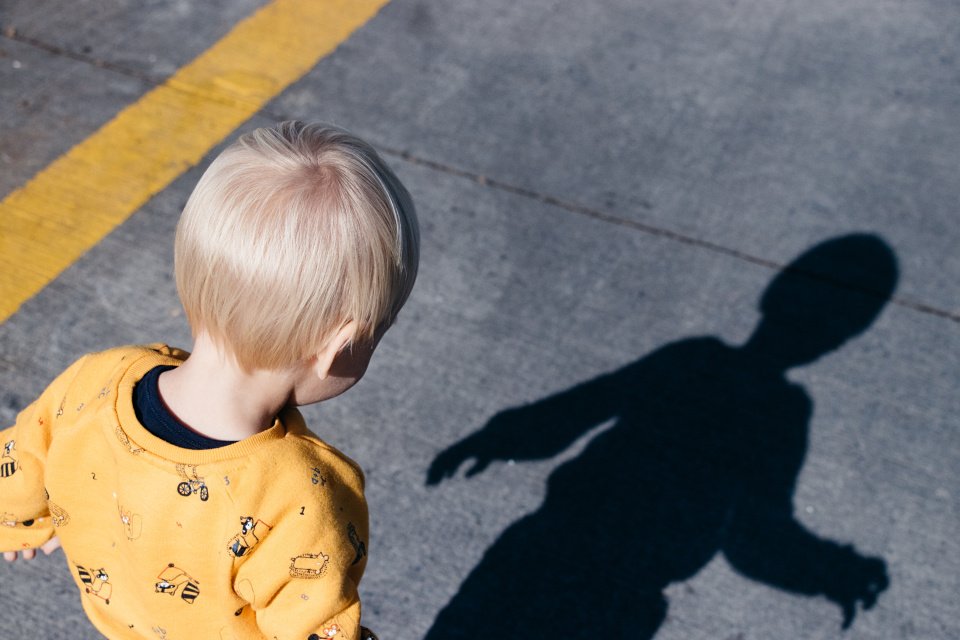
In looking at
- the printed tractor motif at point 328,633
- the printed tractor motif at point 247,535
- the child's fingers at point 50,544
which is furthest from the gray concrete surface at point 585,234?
the printed tractor motif at point 247,535

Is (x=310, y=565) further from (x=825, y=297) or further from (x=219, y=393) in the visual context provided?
(x=825, y=297)

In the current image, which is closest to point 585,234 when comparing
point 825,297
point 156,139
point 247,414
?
point 825,297

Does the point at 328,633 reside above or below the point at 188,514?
below

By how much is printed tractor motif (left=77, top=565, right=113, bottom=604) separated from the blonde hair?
0.48 metres

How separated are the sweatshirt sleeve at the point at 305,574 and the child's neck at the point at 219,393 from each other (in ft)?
0.53

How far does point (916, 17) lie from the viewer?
468 centimetres

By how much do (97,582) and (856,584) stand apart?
6.61 feet

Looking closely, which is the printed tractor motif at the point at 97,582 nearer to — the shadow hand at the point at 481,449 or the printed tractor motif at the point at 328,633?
the printed tractor motif at the point at 328,633

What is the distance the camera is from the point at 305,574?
1.47 meters

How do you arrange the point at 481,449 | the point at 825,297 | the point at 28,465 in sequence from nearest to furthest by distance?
1. the point at 28,465
2. the point at 481,449
3. the point at 825,297

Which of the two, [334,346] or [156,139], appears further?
[156,139]

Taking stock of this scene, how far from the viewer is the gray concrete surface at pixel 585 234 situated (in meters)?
2.74

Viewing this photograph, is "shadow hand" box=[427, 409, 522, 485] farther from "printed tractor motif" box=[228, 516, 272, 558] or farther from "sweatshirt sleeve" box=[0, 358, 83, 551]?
"printed tractor motif" box=[228, 516, 272, 558]

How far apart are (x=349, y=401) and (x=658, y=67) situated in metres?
2.24
